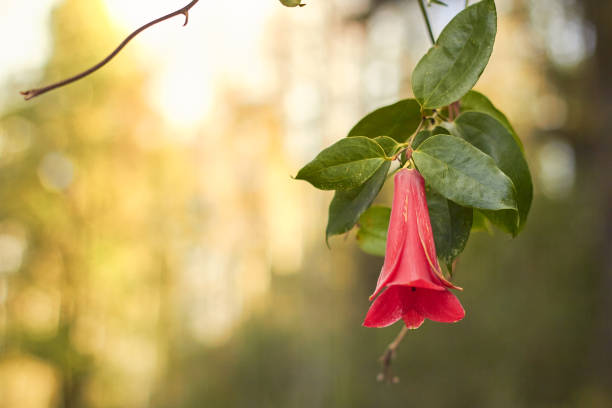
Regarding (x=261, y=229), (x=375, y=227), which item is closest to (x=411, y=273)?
(x=375, y=227)

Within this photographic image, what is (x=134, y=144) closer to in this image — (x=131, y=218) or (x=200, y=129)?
(x=131, y=218)

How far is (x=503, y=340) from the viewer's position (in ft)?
9.46

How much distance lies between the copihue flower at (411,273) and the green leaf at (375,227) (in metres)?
0.10

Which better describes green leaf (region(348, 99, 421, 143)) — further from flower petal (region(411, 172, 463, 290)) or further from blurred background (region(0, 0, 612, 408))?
blurred background (region(0, 0, 612, 408))

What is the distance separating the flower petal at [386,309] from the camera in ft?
0.77

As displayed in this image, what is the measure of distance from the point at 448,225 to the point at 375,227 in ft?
0.34

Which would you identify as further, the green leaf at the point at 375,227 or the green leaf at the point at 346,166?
the green leaf at the point at 375,227

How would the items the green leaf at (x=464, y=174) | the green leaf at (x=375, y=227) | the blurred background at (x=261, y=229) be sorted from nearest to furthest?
the green leaf at (x=464, y=174)
the green leaf at (x=375, y=227)
the blurred background at (x=261, y=229)

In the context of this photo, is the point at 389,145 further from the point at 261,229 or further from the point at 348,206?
the point at 261,229

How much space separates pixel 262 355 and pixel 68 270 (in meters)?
1.78

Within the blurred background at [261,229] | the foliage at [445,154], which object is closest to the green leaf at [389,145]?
the foliage at [445,154]

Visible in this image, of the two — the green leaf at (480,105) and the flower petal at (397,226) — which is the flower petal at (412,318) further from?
the green leaf at (480,105)

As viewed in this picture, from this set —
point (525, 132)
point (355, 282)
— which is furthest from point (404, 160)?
point (355, 282)

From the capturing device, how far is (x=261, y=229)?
19.9ft
